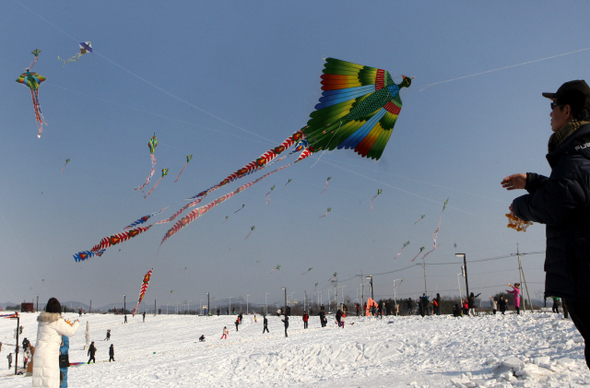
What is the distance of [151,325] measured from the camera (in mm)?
42531

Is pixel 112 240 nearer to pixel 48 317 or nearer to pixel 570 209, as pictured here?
pixel 48 317

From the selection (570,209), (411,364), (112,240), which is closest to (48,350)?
(112,240)

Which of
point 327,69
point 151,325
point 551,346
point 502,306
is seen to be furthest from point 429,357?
point 151,325

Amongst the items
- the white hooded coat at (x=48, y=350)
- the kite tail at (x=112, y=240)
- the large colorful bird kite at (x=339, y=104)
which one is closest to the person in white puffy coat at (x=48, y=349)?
the white hooded coat at (x=48, y=350)

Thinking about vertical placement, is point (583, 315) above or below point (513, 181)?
below

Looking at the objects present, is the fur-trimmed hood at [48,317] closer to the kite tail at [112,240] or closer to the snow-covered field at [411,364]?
the kite tail at [112,240]

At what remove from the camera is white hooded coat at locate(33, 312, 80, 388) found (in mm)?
4598

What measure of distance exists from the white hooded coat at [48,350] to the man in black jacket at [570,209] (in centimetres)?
477

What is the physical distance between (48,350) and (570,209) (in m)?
5.08

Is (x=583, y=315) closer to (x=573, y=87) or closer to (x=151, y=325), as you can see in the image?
(x=573, y=87)

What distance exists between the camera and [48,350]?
467 centimetres

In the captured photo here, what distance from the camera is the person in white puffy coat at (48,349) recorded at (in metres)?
4.60

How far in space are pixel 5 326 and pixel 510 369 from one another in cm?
5565

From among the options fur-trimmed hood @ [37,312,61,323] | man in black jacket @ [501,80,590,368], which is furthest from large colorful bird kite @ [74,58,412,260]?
man in black jacket @ [501,80,590,368]
